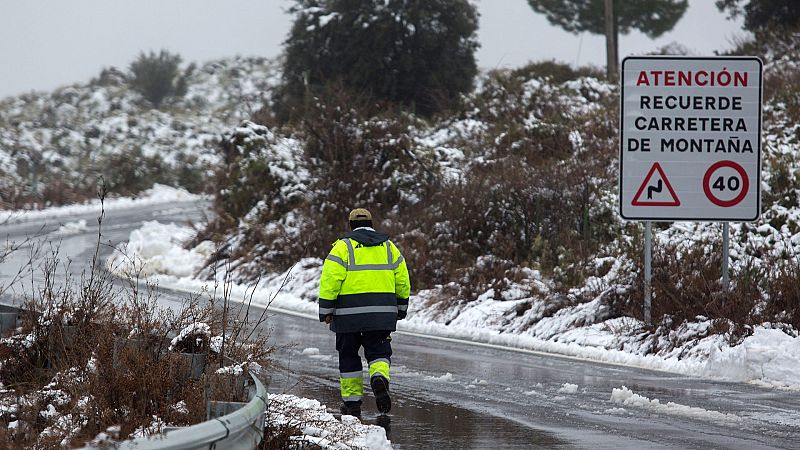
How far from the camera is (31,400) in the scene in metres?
7.13

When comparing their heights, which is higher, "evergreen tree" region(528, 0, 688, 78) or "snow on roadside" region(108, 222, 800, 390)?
"evergreen tree" region(528, 0, 688, 78)

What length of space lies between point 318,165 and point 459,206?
5071 millimetres

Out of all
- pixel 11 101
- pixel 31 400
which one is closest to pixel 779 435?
pixel 31 400

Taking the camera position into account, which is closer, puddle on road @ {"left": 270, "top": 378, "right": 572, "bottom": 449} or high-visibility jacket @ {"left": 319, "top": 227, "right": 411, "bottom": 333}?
puddle on road @ {"left": 270, "top": 378, "right": 572, "bottom": 449}

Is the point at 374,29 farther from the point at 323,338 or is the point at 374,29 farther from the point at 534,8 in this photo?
the point at 323,338

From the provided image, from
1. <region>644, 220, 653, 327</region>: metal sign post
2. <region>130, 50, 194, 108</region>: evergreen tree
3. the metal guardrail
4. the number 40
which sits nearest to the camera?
the metal guardrail

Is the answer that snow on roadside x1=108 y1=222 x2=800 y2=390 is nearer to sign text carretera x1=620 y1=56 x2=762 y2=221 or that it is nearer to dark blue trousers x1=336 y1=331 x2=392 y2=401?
dark blue trousers x1=336 y1=331 x2=392 y2=401

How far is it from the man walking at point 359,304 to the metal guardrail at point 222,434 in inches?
102

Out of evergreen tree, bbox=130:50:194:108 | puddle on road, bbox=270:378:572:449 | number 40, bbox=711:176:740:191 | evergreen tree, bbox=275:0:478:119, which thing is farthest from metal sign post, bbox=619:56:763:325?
evergreen tree, bbox=130:50:194:108

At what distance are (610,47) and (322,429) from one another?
97.9 ft

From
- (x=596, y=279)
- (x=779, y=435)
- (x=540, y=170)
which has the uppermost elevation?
(x=540, y=170)

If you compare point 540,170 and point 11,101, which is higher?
point 11,101

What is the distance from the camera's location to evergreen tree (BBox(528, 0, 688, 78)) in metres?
37.8

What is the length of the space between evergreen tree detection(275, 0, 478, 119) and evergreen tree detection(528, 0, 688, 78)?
5.56 meters
